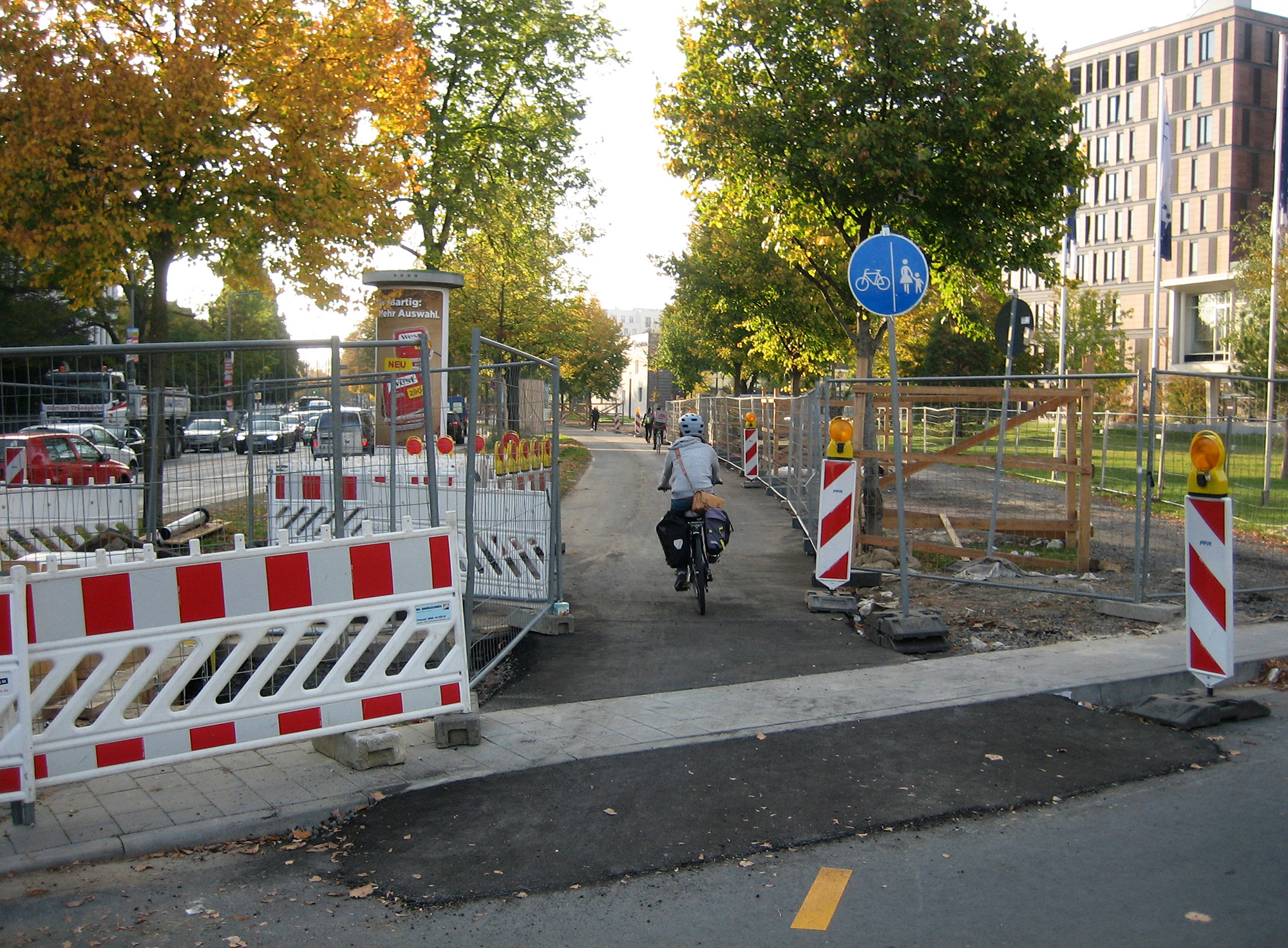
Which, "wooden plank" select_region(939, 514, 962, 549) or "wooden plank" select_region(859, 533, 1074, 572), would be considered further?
"wooden plank" select_region(939, 514, 962, 549)

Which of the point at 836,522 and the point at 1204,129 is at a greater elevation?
the point at 1204,129

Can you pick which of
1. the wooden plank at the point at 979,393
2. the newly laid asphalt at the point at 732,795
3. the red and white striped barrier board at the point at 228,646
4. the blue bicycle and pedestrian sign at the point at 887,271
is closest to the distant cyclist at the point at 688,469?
the blue bicycle and pedestrian sign at the point at 887,271

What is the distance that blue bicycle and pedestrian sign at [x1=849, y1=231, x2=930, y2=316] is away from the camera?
28.9 ft

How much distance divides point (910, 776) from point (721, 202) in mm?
14967

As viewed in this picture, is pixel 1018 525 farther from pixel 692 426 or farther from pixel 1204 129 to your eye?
pixel 1204 129

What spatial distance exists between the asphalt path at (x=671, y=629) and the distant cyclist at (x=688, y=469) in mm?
756

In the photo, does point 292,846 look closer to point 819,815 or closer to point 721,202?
point 819,815

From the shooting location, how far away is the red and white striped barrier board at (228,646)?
4914 mm

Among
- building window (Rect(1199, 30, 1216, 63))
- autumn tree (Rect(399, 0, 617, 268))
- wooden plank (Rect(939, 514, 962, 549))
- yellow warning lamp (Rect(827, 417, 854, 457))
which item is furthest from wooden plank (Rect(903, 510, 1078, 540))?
building window (Rect(1199, 30, 1216, 63))

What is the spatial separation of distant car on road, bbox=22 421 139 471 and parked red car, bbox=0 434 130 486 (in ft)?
0.12

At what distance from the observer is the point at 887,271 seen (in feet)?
29.0

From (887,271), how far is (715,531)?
2879 mm

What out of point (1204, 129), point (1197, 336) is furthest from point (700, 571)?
point (1204, 129)

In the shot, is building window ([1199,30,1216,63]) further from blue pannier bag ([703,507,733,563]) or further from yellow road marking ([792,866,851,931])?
yellow road marking ([792,866,851,931])
